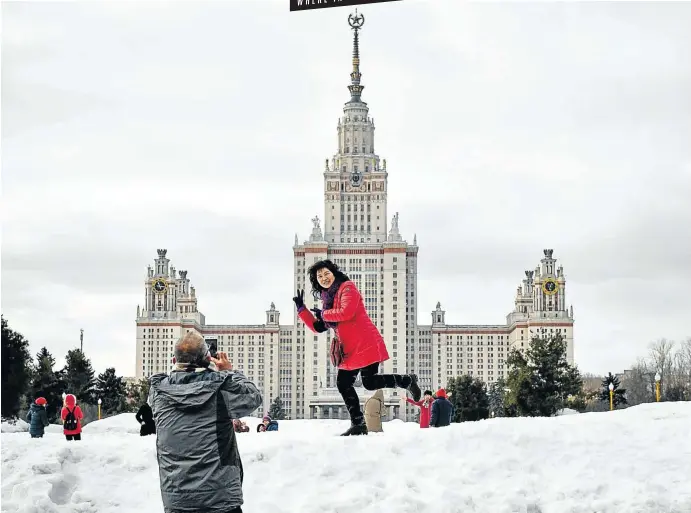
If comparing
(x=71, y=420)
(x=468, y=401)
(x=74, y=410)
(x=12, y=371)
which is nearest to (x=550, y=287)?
(x=468, y=401)

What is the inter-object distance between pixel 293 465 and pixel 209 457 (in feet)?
17.1

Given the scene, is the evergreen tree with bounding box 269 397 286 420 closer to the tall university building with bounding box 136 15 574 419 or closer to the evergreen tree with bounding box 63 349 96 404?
the tall university building with bounding box 136 15 574 419

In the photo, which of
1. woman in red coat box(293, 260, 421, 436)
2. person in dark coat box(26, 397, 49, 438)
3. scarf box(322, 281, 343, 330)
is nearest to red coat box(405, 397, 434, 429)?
woman in red coat box(293, 260, 421, 436)

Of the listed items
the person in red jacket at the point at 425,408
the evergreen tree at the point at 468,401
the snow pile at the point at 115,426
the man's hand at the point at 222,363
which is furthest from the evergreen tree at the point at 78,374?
the man's hand at the point at 222,363

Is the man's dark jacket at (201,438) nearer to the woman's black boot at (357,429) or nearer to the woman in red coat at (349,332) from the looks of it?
the woman in red coat at (349,332)

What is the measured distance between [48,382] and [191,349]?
189ft

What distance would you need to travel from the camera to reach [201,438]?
7.88 meters

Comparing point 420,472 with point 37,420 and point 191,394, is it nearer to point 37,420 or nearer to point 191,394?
point 191,394

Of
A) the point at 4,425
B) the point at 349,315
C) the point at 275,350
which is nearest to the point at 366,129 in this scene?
the point at 275,350

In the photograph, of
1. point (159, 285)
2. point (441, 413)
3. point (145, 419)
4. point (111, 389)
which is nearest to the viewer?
point (441, 413)

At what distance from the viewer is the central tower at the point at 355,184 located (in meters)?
152

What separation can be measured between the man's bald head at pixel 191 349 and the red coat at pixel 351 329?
703 centimetres

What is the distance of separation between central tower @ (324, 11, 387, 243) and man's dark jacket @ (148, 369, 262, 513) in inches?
5627

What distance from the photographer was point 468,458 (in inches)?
513
